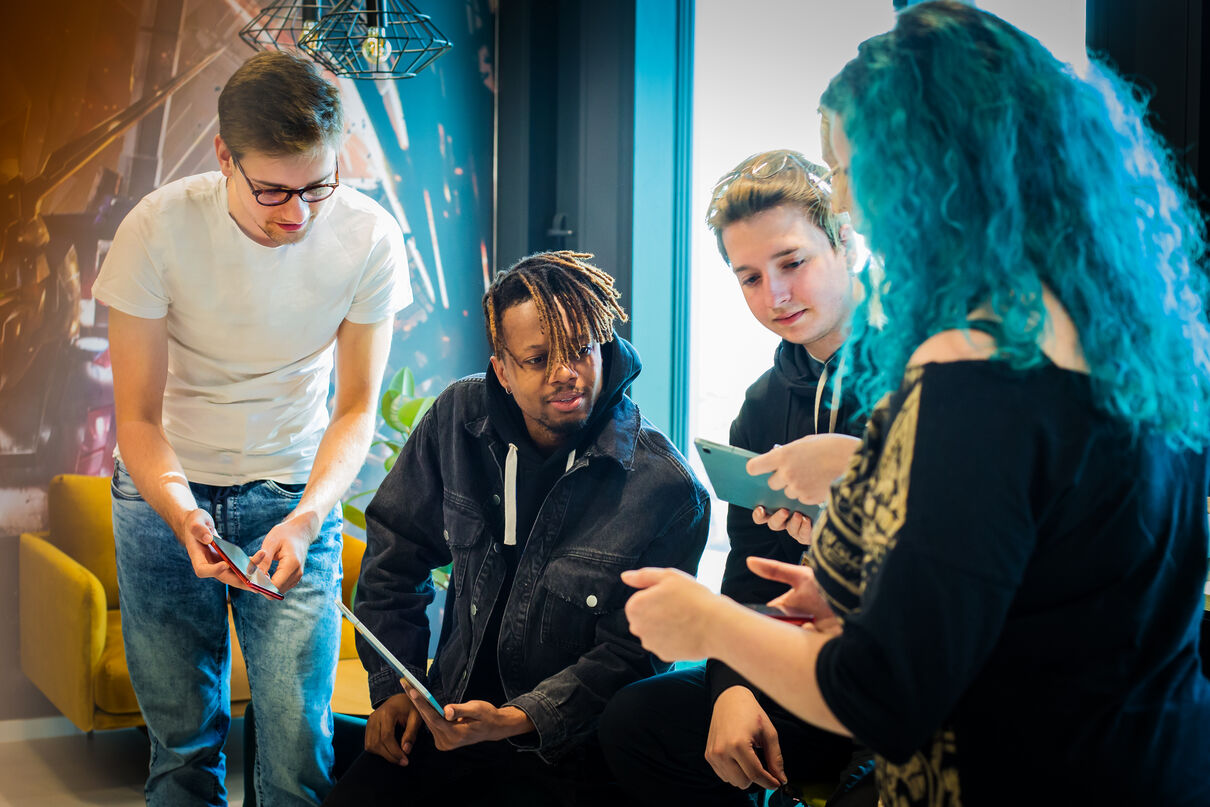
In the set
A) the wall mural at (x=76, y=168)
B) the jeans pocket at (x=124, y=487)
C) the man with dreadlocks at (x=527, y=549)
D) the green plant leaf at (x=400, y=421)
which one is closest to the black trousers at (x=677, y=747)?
the man with dreadlocks at (x=527, y=549)

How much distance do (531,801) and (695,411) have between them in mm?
1781

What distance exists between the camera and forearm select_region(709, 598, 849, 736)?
0.86 m

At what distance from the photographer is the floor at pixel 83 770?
277 cm

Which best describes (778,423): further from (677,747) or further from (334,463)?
(334,463)

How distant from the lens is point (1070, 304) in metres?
0.87

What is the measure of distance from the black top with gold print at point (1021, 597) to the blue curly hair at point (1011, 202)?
1.8 inches

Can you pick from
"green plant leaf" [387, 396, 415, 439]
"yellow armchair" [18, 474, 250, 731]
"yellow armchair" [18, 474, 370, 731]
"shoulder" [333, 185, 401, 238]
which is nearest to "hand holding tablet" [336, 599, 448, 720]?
"shoulder" [333, 185, 401, 238]

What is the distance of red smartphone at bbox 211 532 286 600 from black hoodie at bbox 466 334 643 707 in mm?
356

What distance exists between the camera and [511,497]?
5.92ft

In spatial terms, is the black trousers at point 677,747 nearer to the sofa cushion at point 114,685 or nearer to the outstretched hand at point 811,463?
the outstretched hand at point 811,463

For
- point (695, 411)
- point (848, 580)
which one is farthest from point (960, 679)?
point (695, 411)

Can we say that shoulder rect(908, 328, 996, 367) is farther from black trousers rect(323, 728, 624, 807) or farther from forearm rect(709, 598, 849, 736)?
black trousers rect(323, 728, 624, 807)

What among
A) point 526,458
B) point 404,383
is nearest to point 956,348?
point 526,458

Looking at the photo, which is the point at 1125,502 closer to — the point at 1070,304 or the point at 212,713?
the point at 1070,304
